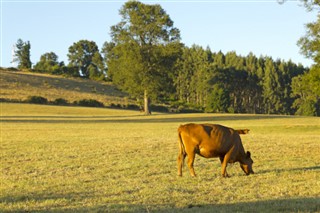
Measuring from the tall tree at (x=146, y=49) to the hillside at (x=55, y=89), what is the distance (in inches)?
1019

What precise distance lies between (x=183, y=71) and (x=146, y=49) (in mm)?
63752

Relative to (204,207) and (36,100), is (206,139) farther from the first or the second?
(36,100)

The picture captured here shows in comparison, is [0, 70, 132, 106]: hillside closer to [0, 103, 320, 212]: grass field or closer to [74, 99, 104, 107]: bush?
[74, 99, 104, 107]: bush

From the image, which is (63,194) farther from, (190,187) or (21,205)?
(190,187)

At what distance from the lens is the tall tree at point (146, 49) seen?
62938 mm

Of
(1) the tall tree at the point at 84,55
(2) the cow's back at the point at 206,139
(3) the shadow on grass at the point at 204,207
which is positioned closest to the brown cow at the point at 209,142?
(2) the cow's back at the point at 206,139

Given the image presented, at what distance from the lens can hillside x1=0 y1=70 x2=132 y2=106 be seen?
86.5m

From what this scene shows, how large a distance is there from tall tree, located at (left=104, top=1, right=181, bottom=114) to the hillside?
25.9 meters

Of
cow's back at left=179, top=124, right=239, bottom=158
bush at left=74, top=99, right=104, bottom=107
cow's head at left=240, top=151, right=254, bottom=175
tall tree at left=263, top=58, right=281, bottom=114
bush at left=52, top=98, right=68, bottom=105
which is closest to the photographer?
cow's back at left=179, top=124, right=239, bottom=158

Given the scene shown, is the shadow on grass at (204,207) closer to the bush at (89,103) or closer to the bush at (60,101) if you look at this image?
the bush at (60,101)

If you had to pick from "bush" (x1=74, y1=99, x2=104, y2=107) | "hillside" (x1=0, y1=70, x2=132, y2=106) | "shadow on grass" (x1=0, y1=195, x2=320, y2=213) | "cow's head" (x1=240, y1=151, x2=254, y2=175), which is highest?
"hillside" (x1=0, y1=70, x2=132, y2=106)

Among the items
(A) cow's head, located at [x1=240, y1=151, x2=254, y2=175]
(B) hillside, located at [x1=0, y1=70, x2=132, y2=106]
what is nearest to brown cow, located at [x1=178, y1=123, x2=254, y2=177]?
(A) cow's head, located at [x1=240, y1=151, x2=254, y2=175]

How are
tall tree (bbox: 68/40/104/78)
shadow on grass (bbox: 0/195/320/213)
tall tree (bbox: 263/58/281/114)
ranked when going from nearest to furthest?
shadow on grass (bbox: 0/195/320/213) → tall tree (bbox: 263/58/281/114) → tall tree (bbox: 68/40/104/78)

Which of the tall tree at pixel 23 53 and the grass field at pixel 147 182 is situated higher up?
the tall tree at pixel 23 53
